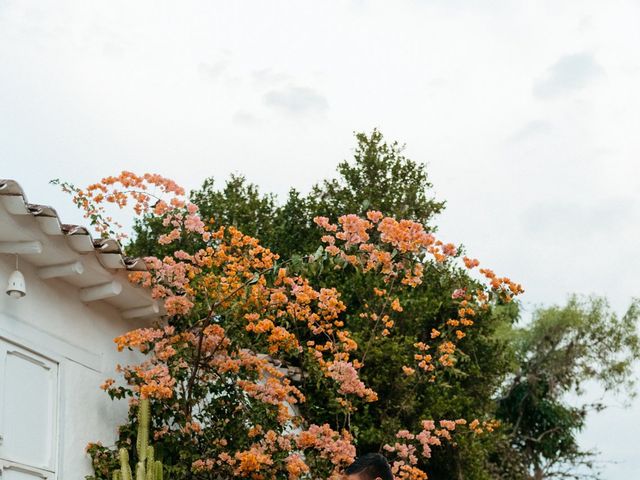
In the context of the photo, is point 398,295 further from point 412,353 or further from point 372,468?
point 372,468

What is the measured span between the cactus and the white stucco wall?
0.32 m

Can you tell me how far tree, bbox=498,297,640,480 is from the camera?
27.0 m

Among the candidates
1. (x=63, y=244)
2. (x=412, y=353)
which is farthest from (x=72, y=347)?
(x=412, y=353)

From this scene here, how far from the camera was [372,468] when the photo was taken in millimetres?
3891

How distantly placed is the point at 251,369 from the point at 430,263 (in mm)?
3827

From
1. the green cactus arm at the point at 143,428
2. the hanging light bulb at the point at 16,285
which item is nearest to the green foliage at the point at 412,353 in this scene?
the green cactus arm at the point at 143,428

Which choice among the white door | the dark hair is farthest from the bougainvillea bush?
the dark hair

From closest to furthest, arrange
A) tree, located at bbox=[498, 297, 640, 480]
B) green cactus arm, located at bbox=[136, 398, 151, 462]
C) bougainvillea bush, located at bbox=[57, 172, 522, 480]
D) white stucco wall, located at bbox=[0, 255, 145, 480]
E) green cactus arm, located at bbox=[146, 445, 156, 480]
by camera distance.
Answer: white stucco wall, located at bbox=[0, 255, 145, 480] < green cactus arm, located at bbox=[146, 445, 156, 480] < green cactus arm, located at bbox=[136, 398, 151, 462] < bougainvillea bush, located at bbox=[57, 172, 522, 480] < tree, located at bbox=[498, 297, 640, 480]

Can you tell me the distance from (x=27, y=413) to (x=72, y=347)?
0.86 metres

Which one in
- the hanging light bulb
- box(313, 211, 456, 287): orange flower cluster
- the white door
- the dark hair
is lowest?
the dark hair

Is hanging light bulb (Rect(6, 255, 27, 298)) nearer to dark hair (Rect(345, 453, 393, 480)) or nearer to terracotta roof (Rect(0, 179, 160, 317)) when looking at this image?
terracotta roof (Rect(0, 179, 160, 317))

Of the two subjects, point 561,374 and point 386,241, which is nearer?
point 386,241

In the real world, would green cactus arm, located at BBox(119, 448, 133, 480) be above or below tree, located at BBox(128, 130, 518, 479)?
below

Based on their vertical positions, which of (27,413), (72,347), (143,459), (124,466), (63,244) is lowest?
(124,466)
